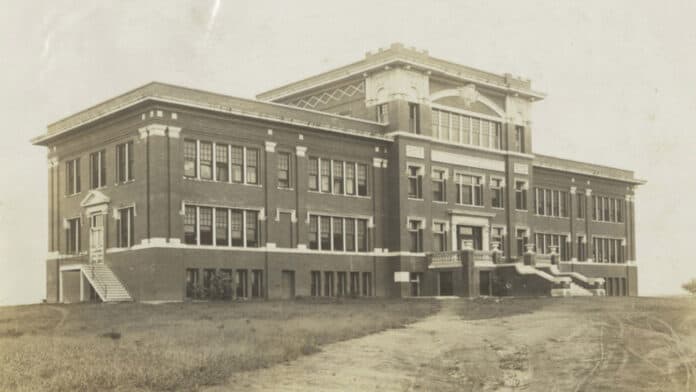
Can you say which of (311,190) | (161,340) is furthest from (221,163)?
(161,340)

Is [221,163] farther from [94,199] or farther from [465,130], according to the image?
[465,130]

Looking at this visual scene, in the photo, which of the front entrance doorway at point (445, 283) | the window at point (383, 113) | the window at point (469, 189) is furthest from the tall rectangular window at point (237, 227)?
the window at point (469, 189)

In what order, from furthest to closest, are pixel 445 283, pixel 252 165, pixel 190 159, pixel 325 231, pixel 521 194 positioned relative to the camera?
pixel 521 194, pixel 445 283, pixel 325 231, pixel 252 165, pixel 190 159

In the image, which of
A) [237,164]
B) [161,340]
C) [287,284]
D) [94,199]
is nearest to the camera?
[161,340]

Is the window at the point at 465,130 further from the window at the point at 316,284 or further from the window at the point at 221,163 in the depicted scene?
the window at the point at 221,163

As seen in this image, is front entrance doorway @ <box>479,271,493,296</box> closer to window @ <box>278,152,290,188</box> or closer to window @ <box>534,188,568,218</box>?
window @ <box>278,152,290,188</box>

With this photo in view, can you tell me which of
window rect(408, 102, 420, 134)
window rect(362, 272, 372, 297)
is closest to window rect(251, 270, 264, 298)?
window rect(362, 272, 372, 297)

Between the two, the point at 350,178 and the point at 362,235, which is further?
the point at 362,235

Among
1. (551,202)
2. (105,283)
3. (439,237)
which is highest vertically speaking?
(551,202)

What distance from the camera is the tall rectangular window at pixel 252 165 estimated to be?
1635 inches

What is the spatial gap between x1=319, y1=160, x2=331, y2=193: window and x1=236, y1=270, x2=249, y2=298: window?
6.79m

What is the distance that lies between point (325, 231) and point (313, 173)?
3.09m

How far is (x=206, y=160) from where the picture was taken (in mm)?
39844

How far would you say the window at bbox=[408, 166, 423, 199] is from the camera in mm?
48456
